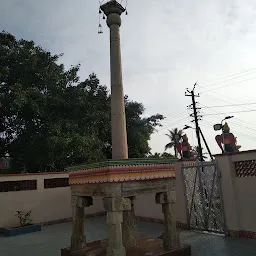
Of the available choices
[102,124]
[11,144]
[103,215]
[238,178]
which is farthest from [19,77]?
[238,178]

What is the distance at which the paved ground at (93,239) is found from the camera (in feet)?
23.5

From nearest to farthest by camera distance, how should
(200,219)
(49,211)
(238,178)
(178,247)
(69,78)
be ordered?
(178,247), (238,178), (200,219), (49,211), (69,78)

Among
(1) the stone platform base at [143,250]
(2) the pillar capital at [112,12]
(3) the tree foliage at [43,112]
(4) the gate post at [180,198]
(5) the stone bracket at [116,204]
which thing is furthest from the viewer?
(3) the tree foliage at [43,112]

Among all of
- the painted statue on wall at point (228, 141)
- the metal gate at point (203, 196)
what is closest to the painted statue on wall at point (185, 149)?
the metal gate at point (203, 196)

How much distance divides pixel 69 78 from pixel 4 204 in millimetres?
9564

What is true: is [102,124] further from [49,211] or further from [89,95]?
[49,211]

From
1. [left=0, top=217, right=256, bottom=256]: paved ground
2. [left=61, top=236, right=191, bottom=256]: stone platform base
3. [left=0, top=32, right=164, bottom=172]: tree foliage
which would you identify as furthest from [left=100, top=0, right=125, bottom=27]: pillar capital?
[left=0, top=32, right=164, bottom=172]: tree foliage

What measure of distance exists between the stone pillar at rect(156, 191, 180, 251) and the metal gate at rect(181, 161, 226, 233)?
236 cm

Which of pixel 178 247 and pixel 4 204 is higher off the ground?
pixel 4 204

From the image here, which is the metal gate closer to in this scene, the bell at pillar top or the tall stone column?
the tall stone column

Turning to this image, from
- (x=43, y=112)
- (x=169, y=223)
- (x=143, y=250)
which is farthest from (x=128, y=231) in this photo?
(x=43, y=112)

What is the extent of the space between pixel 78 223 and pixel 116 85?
4.14 meters

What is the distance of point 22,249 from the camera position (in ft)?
28.6

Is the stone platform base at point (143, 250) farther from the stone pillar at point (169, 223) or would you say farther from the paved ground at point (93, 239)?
the paved ground at point (93, 239)
